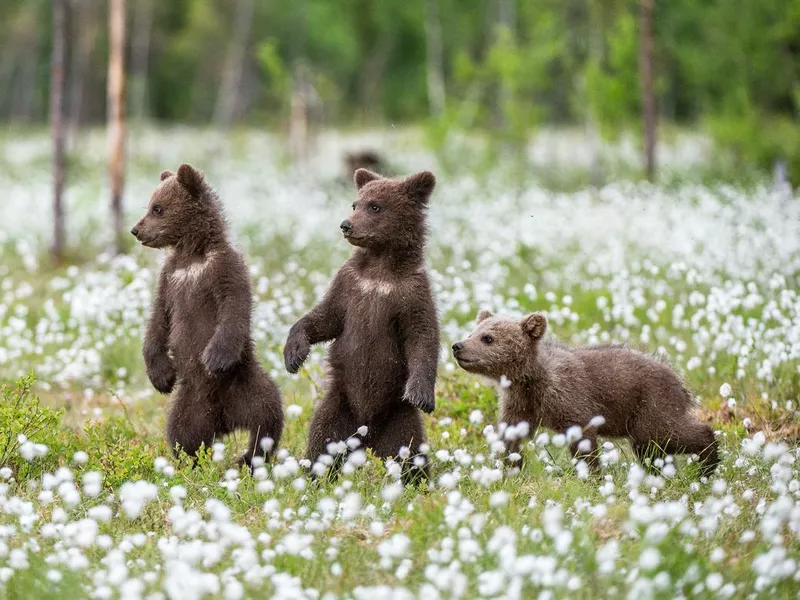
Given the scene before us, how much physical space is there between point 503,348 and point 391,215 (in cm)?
108

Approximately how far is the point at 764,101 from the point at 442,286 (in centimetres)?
1164

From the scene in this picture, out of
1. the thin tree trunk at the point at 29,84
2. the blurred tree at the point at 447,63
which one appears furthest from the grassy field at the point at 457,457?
the thin tree trunk at the point at 29,84

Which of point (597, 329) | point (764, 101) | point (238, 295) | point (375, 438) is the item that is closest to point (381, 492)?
point (375, 438)

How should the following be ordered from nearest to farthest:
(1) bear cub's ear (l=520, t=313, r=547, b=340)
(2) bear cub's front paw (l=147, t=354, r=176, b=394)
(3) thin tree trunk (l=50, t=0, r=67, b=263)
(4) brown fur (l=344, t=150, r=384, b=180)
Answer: (1) bear cub's ear (l=520, t=313, r=547, b=340) → (2) bear cub's front paw (l=147, t=354, r=176, b=394) → (3) thin tree trunk (l=50, t=0, r=67, b=263) → (4) brown fur (l=344, t=150, r=384, b=180)

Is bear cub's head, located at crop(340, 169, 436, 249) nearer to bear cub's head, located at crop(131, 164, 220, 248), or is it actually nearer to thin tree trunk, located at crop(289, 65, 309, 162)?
bear cub's head, located at crop(131, 164, 220, 248)

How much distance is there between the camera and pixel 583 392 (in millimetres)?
6191

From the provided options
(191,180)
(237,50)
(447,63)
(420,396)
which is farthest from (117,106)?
(447,63)

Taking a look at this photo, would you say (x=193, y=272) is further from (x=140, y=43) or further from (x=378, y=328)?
(x=140, y=43)

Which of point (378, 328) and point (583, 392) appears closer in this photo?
point (378, 328)

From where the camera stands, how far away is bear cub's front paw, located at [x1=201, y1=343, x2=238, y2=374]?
5926 millimetres

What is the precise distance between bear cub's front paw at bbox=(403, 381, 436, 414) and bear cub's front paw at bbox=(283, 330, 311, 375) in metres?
0.70

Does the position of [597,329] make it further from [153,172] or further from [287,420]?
[153,172]

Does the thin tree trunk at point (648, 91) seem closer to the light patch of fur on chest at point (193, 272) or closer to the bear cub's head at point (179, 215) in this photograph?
the bear cub's head at point (179, 215)

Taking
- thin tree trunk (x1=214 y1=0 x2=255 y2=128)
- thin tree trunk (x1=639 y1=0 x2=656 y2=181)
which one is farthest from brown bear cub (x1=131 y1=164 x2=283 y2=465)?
thin tree trunk (x1=214 y1=0 x2=255 y2=128)
